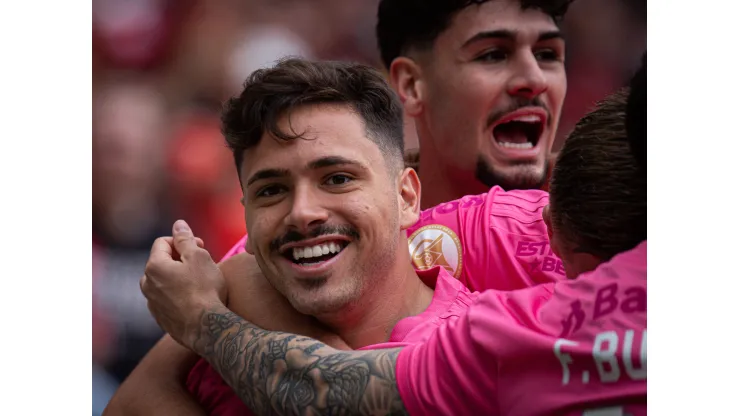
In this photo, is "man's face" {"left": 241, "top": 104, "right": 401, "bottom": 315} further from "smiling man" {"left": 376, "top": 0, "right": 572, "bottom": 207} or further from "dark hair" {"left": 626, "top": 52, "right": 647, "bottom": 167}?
"dark hair" {"left": 626, "top": 52, "right": 647, "bottom": 167}

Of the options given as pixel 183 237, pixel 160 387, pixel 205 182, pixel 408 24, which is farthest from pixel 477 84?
pixel 160 387

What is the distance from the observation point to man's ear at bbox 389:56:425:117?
239 cm

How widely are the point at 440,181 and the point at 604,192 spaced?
669 mm

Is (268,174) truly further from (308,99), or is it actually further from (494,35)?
(494,35)

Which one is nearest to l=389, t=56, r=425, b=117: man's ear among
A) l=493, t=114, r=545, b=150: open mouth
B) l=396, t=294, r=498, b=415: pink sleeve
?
l=493, t=114, r=545, b=150: open mouth

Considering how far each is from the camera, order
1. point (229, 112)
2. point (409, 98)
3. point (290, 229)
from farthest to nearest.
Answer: point (409, 98) < point (229, 112) < point (290, 229)

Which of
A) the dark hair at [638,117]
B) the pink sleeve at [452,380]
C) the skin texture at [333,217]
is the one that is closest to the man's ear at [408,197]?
the skin texture at [333,217]

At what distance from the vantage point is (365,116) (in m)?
2.11

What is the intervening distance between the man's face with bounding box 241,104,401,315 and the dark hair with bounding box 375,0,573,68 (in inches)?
15.0

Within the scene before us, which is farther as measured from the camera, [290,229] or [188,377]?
[188,377]

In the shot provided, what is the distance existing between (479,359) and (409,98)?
0.95 m

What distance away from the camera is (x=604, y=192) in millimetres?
1861
